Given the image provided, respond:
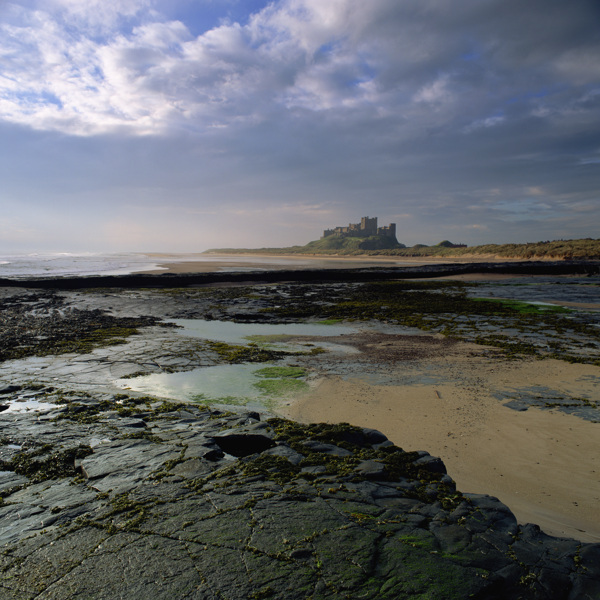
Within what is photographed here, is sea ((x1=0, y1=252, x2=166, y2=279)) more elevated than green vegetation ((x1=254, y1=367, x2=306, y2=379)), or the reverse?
sea ((x1=0, y1=252, x2=166, y2=279))

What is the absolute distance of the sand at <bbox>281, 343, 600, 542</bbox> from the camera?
4191 millimetres

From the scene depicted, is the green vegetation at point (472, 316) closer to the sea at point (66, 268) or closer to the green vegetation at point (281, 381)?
the green vegetation at point (281, 381)

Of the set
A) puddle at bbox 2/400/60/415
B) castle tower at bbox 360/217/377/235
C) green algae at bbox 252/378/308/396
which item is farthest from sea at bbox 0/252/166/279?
castle tower at bbox 360/217/377/235

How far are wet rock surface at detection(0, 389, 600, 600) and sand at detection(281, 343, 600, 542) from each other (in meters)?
0.91

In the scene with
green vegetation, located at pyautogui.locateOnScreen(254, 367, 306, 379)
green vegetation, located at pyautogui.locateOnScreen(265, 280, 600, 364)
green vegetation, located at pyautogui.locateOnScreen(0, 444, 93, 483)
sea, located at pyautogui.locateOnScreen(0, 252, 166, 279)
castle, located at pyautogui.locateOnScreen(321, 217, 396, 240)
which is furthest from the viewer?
castle, located at pyautogui.locateOnScreen(321, 217, 396, 240)

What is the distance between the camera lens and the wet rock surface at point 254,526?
245 centimetres

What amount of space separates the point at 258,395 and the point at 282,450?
3.15 metres

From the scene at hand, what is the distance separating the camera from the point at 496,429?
5.77 m

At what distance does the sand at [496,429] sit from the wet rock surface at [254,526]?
35.8 inches

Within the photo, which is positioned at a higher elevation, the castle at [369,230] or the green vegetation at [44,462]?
the castle at [369,230]

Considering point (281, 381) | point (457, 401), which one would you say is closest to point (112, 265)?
point (281, 381)

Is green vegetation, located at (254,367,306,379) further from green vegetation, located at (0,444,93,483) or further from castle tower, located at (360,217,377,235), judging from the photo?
castle tower, located at (360,217,377,235)

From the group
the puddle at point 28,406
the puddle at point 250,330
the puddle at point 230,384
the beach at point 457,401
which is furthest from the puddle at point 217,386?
the puddle at point 250,330

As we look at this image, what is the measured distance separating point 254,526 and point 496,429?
4285 mm
